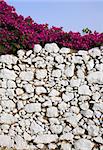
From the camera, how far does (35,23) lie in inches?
299

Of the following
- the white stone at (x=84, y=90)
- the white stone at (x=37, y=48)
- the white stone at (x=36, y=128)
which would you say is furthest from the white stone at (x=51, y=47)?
the white stone at (x=36, y=128)

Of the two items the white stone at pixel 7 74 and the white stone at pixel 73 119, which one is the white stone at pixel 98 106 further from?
the white stone at pixel 7 74

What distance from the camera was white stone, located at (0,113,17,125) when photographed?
7098 mm

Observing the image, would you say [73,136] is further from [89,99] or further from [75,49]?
[75,49]

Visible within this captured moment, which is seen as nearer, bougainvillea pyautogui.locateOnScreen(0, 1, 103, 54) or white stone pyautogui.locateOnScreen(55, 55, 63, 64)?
white stone pyautogui.locateOnScreen(55, 55, 63, 64)

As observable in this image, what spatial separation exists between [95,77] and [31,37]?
4.86 ft

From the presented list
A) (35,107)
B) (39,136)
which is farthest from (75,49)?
(39,136)

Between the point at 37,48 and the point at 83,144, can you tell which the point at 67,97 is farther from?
the point at 37,48

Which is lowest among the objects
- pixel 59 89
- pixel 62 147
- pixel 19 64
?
pixel 62 147

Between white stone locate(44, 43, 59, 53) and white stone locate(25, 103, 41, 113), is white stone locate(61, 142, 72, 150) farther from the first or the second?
white stone locate(44, 43, 59, 53)

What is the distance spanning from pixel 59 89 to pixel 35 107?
0.57 meters

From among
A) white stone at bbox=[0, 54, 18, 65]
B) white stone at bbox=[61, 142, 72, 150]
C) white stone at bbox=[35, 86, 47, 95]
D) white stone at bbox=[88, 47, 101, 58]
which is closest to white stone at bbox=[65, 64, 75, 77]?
white stone at bbox=[88, 47, 101, 58]

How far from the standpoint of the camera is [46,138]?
23.0 feet

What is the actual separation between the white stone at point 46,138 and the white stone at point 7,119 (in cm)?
57
